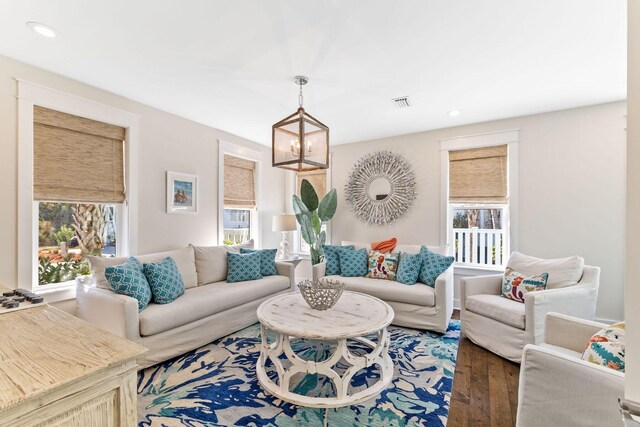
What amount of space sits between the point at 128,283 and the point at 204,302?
670mm

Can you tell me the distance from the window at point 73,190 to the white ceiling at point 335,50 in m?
0.48

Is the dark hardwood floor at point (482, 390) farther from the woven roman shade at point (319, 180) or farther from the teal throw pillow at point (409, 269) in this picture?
the woven roman shade at point (319, 180)

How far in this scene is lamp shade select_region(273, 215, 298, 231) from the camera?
4.73m

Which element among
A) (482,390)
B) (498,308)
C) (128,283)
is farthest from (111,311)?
(498,308)

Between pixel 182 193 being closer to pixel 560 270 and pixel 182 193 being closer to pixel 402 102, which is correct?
pixel 402 102

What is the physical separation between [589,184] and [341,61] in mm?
3151

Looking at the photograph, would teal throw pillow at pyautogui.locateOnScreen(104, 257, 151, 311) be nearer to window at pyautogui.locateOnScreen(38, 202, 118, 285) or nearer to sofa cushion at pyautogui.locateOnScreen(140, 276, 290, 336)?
sofa cushion at pyautogui.locateOnScreen(140, 276, 290, 336)

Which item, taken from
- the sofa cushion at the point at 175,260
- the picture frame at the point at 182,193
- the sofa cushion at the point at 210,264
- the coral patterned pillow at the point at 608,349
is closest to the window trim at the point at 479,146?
the coral patterned pillow at the point at 608,349

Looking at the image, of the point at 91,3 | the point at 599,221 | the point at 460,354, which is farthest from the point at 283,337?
the point at 599,221

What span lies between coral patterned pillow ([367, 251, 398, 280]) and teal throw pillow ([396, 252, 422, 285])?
0.10 metres

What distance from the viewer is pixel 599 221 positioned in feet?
10.8

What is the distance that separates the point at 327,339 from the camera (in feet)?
6.30

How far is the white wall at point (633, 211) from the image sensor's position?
71 cm

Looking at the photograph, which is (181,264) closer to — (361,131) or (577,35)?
(361,131)
